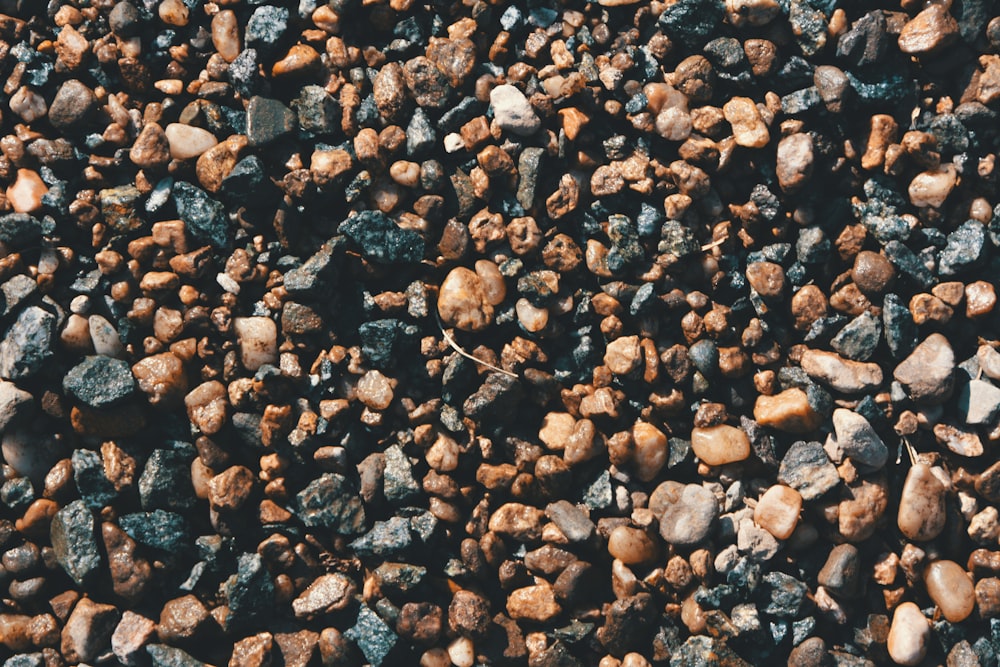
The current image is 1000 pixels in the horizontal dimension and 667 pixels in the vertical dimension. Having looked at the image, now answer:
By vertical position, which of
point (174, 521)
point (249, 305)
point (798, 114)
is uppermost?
point (798, 114)

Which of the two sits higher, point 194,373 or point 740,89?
point 740,89

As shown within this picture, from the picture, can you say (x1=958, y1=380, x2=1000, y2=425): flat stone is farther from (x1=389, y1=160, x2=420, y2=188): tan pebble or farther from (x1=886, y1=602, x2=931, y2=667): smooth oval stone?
(x1=389, y1=160, x2=420, y2=188): tan pebble

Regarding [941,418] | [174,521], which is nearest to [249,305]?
[174,521]

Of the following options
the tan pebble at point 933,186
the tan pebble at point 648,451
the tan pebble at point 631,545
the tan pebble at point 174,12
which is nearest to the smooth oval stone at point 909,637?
the tan pebble at point 631,545

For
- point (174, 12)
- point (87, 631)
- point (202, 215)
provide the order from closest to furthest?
1. point (87, 631)
2. point (202, 215)
3. point (174, 12)

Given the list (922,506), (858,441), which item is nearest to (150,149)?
(858,441)

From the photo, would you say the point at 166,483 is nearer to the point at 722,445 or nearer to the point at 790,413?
the point at 722,445

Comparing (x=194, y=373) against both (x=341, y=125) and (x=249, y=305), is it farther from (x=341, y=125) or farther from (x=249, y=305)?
(x=341, y=125)
